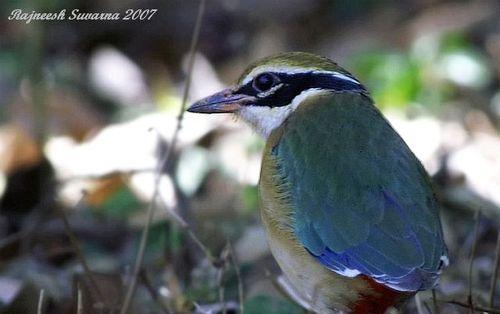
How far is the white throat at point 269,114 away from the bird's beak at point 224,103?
4cm

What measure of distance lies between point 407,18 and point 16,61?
11.9ft

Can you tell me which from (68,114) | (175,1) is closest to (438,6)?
(175,1)

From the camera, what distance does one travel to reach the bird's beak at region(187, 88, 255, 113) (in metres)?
6.41

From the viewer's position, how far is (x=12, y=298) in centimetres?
687

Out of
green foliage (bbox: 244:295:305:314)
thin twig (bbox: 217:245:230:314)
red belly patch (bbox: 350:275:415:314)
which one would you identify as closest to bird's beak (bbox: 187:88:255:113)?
thin twig (bbox: 217:245:230:314)

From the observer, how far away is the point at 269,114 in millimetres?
6340

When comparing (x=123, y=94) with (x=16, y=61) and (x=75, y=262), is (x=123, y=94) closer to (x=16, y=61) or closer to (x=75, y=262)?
(x=16, y=61)

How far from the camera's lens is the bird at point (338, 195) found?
5.50 m

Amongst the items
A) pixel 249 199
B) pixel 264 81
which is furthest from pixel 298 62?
pixel 249 199

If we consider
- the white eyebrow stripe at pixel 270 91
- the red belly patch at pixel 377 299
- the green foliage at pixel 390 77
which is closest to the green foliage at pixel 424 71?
the green foliage at pixel 390 77

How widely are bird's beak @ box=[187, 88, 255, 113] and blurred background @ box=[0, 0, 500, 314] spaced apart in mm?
325

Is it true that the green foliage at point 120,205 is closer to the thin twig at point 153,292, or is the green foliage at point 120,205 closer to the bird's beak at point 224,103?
the thin twig at point 153,292

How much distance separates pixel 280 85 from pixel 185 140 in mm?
3377

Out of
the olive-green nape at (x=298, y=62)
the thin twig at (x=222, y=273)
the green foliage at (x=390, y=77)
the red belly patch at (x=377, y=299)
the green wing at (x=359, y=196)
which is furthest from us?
Answer: the green foliage at (x=390, y=77)
